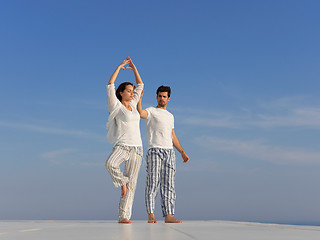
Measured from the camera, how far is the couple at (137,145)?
6797 mm

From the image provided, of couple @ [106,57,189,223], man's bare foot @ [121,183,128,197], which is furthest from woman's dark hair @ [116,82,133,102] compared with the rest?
man's bare foot @ [121,183,128,197]

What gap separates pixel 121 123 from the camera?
22.5ft

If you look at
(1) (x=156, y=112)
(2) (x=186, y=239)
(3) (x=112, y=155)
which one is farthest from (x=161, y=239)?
(1) (x=156, y=112)

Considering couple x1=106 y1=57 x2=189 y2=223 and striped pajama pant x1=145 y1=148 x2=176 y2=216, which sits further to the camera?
striped pajama pant x1=145 y1=148 x2=176 y2=216

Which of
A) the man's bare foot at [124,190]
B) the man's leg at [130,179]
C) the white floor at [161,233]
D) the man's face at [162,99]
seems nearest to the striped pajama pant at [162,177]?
the man's leg at [130,179]

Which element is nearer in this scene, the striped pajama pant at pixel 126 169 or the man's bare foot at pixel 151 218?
the striped pajama pant at pixel 126 169

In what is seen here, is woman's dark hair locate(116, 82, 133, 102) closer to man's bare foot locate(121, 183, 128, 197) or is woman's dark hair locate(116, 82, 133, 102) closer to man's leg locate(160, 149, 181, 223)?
man's leg locate(160, 149, 181, 223)

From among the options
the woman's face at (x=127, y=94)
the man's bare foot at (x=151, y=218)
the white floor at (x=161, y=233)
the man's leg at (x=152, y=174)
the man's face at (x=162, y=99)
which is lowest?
the white floor at (x=161, y=233)

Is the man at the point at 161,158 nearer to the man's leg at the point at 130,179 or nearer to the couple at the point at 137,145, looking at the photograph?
the couple at the point at 137,145

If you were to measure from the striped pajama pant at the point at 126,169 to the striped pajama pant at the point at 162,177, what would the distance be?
1.92 ft

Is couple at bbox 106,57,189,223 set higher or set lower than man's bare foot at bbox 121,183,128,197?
higher

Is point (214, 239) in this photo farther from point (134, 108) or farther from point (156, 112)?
point (156, 112)

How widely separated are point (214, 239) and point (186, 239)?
257 mm

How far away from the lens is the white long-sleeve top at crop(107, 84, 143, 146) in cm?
680
